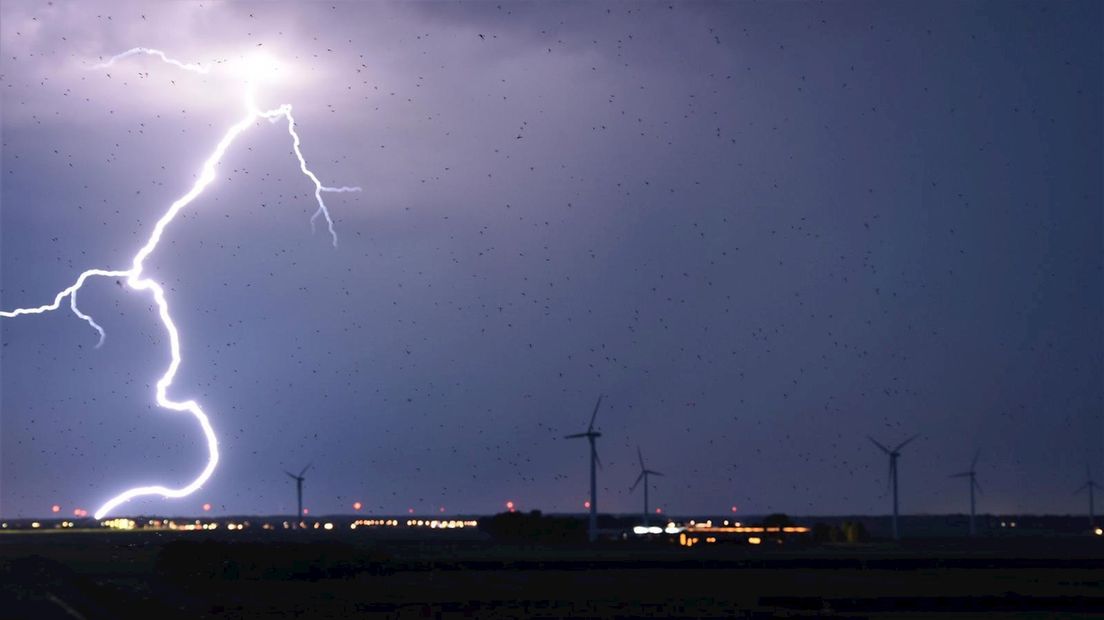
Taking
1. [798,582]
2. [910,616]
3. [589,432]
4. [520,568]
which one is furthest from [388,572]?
[589,432]

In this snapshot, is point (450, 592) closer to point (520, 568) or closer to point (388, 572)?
point (388, 572)

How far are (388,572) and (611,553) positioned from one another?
114ft

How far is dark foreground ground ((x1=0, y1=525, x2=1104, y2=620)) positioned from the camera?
47.2 meters

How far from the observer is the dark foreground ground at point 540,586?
47250 millimetres

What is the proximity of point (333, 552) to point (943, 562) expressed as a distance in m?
37.8

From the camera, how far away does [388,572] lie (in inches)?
2960

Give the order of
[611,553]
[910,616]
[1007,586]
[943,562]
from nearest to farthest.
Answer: [910,616] → [1007,586] → [943,562] → [611,553]

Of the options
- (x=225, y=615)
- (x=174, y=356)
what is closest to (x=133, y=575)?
(x=174, y=356)

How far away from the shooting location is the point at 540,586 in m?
62.5

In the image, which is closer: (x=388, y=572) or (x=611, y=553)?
(x=388, y=572)

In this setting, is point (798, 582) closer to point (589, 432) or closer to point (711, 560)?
point (711, 560)

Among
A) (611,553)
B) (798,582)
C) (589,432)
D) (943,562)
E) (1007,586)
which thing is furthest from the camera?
(589,432)

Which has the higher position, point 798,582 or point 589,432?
point 589,432

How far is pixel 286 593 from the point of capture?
5759 centimetres
